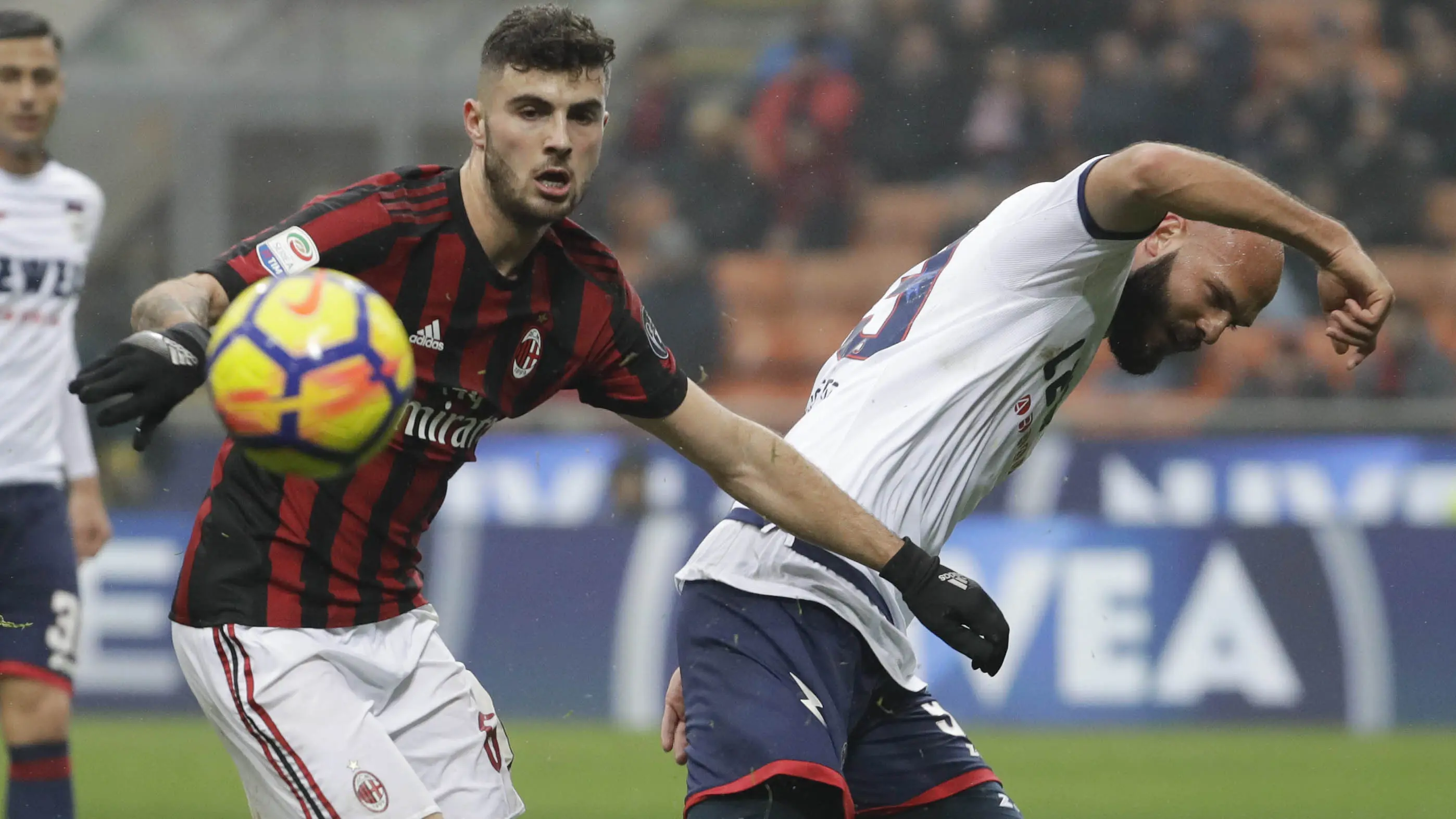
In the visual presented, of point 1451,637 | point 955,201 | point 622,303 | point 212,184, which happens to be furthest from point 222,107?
point 622,303

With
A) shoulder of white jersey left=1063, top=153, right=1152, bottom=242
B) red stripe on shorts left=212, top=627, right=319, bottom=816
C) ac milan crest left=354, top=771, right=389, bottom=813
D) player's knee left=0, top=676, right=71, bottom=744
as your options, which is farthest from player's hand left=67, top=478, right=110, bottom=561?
shoulder of white jersey left=1063, top=153, right=1152, bottom=242

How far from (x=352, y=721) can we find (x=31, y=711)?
7.92 ft

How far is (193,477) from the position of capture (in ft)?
34.0

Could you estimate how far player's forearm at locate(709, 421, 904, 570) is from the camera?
388cm

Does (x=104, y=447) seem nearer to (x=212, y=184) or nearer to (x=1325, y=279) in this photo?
(x=212, y=184)

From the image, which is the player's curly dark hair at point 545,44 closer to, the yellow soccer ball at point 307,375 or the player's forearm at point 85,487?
the yellow soccer ball at point 307,375

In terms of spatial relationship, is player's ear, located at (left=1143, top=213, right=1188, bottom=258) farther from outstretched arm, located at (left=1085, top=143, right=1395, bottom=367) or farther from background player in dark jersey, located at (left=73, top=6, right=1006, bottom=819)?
background player in dark jersey, located at (left=73, top=6, right=1006, bottom=819)

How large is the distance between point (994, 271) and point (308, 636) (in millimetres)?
1731

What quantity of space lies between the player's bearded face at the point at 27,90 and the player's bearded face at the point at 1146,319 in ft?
13.0

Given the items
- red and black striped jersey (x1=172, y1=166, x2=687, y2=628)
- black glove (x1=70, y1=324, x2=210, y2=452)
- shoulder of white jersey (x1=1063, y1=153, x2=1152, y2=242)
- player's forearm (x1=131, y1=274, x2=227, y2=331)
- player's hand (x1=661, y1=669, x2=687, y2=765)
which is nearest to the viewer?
black glove (x1=70, y1=324, x2=210, y2=452)

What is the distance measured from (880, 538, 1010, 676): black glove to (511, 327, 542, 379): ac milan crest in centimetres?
91

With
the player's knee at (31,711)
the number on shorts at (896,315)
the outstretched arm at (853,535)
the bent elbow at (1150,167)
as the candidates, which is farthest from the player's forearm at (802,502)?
the player's knee at (31,711)

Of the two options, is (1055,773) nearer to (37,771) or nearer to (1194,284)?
(37,771)

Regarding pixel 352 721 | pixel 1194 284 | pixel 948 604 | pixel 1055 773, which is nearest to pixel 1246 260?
pixel 1194 284
